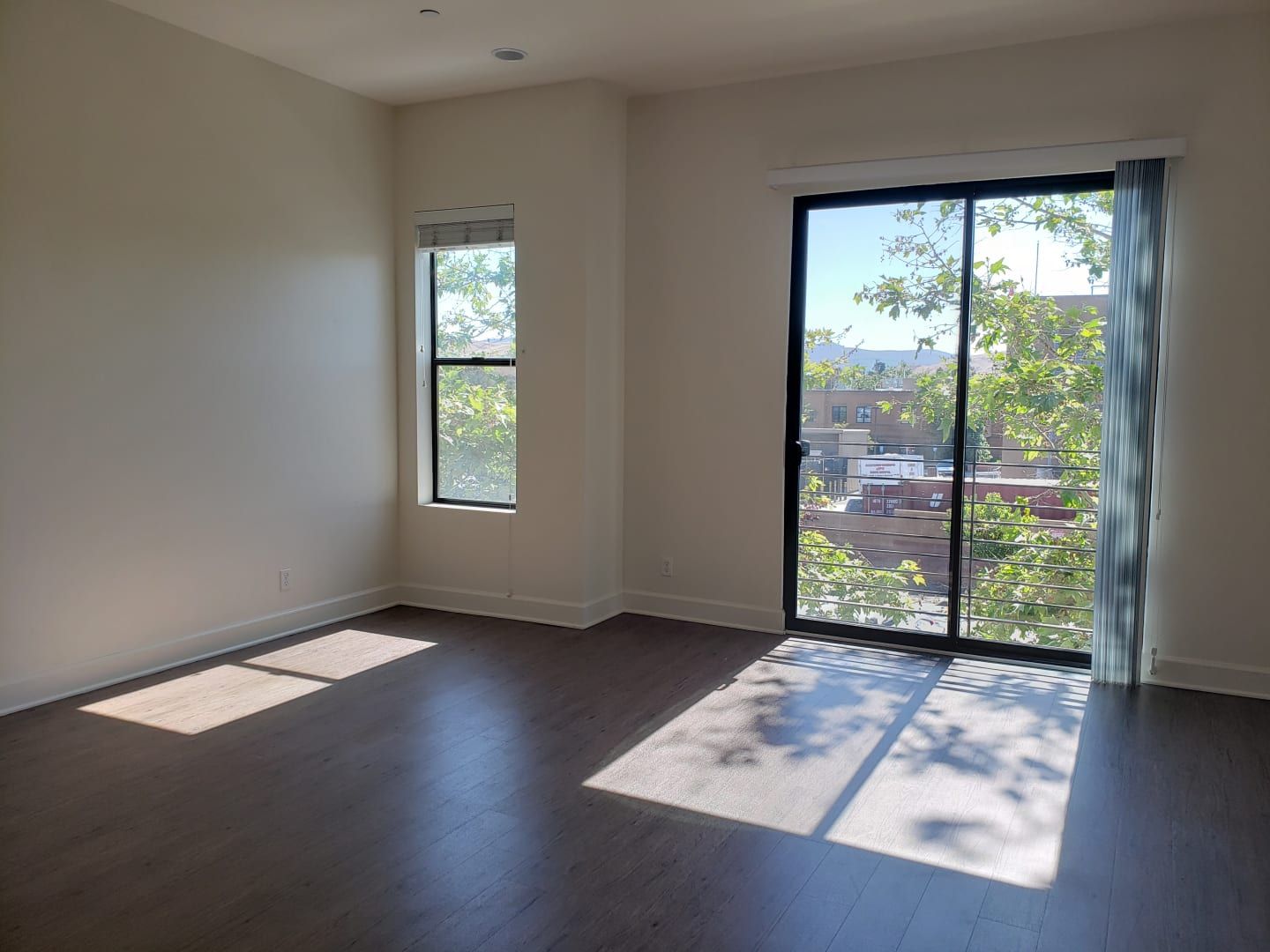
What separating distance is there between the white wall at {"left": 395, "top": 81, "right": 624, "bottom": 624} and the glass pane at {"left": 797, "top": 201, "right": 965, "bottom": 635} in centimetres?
108

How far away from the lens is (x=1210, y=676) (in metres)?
4.04

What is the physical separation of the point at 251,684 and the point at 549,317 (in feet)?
7.51

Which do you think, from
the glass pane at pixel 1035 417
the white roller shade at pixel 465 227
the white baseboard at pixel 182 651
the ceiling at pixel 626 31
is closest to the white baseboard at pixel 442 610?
the white baseboard at pixel 182 651

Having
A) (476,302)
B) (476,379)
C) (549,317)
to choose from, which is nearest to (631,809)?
(549,317)

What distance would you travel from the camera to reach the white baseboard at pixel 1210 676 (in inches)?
156

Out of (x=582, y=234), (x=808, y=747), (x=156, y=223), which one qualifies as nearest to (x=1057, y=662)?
(x=808, y=747)

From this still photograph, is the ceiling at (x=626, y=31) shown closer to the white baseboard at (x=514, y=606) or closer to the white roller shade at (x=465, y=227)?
the white roller shade at (x=465, y=227)

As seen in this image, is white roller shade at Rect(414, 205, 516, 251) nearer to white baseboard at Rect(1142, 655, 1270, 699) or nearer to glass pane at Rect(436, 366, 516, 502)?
glass pane at Rect(436, 366, 516, 502)

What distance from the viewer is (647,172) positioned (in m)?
5.12

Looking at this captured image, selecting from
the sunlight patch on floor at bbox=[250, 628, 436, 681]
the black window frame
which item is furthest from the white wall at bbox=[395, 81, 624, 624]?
the sunlight patch on floor at bbox=[250, 628, 436, 681]

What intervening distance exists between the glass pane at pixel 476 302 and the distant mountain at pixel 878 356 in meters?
1.66

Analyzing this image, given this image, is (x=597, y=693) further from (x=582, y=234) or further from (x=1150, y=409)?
(x=1150, y=409)

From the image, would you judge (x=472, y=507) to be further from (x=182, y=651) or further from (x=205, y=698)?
(x=205, y=698)

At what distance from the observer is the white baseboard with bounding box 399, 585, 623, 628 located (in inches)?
198
